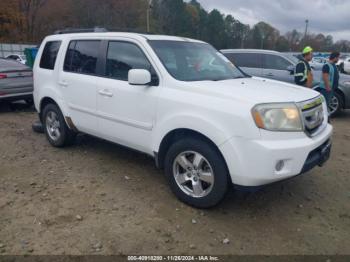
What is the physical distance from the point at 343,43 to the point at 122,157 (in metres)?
87.0

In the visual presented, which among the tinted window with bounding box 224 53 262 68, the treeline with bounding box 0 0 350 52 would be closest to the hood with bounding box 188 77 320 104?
the tinted window with bounding box 224 53 262 68

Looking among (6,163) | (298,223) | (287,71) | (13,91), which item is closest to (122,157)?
(6,163)

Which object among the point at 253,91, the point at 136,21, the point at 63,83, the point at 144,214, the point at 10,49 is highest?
the point at 136,21

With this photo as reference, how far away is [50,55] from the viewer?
5516 mm

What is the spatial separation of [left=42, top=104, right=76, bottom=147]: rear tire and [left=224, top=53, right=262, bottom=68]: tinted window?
521 cm

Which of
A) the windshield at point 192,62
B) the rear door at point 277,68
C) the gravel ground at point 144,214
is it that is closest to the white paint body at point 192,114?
the windshield at point 192,62

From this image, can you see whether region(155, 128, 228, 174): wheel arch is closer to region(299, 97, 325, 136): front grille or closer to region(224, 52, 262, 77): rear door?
region(299, 97, 325, 136): front grille

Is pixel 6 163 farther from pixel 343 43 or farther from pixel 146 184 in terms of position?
pixel 343 43

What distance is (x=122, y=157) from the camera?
5.31 metres

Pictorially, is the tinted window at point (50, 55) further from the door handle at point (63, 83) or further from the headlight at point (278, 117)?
the headlight at point (278, 117)

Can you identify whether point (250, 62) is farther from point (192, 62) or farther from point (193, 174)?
point (193, 174)

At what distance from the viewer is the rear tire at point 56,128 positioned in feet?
17.8

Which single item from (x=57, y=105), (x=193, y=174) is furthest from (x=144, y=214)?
(x=57, y=105)

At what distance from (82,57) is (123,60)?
88 cm
